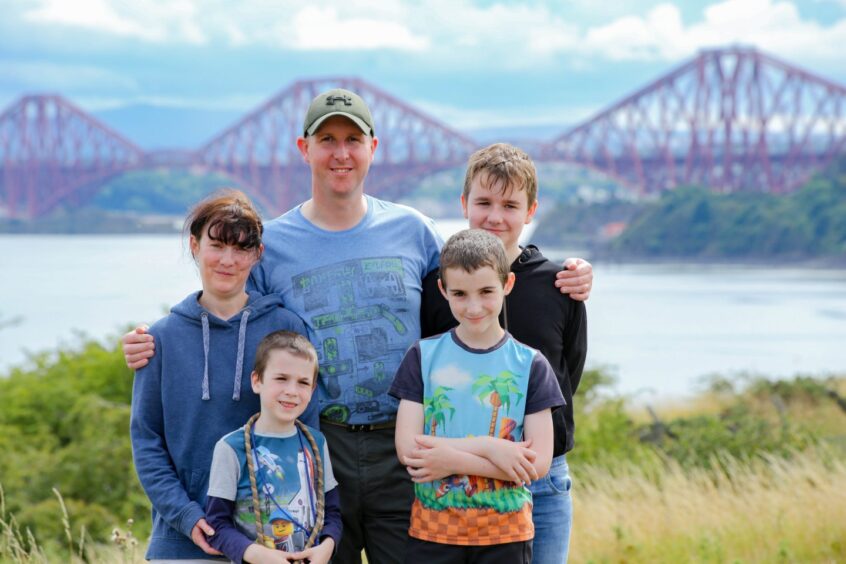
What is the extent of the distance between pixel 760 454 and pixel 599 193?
48.2m

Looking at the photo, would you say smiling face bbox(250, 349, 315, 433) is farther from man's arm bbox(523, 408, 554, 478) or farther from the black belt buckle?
man's arm bbox(523, 408, 554, 478)

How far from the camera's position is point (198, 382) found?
255 centimetres

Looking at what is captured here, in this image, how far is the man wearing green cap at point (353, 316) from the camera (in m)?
2.74

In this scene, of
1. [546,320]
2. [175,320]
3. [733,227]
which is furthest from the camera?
[733,227]

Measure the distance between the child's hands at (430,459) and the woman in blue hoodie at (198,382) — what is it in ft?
1.46

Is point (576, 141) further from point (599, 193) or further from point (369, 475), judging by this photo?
point (369, 475)

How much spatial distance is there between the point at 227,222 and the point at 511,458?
0.87 metres

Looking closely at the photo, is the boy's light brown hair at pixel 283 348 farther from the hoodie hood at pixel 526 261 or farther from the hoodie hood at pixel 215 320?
the hoodie hood at pixel 526 261

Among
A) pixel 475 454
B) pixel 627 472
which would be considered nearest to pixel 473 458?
pixel 475 454

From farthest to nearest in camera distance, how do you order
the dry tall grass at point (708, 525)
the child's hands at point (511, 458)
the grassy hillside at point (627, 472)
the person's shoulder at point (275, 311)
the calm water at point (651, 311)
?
1. the calm water at point (651, 311)
2. the grassy hillside at point (627, 472)
3. the dry tall grass at point (708, 525)
4. the person's shoulder at point (275, 311)
5. the child's hands at point (511, 458)

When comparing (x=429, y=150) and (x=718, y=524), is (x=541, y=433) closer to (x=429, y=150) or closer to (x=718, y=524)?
(x=718, y=524)

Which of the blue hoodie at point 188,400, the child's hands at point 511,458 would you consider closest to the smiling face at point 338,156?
the blue hoodie at point 188,400

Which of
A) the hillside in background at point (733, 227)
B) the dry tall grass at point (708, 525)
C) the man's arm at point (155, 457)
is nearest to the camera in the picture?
the man's arm at point (155, 457)

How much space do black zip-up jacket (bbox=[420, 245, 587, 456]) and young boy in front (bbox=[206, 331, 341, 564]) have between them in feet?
1.67
